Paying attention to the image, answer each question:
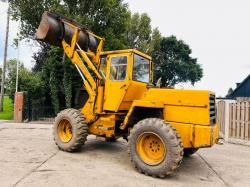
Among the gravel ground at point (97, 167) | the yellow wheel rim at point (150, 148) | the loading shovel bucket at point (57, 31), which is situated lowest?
the gravel ground at point (97, 167)

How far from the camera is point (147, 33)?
37312 mm

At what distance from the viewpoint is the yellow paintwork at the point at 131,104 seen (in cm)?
697

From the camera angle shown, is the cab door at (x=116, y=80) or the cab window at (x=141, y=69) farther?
the cab window at (x=141, y=69)

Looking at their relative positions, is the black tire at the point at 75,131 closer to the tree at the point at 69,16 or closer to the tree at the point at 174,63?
the tree at the point at 69,16

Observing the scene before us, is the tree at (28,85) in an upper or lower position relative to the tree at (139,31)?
lower

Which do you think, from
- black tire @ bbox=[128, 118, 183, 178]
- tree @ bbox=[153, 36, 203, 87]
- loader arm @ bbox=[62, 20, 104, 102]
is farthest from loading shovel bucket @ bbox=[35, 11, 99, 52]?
tree @ bbox=[153, 36, 203, 87]

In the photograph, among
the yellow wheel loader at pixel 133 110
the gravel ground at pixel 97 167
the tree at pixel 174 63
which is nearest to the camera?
the gravel ground at pixel 97 167

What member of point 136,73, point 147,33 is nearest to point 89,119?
point 136,73

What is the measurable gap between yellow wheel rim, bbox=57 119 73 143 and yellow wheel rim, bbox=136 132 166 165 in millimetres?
2713

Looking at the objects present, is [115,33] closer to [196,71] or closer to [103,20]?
[103,20]

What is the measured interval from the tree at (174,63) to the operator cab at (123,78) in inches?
1290

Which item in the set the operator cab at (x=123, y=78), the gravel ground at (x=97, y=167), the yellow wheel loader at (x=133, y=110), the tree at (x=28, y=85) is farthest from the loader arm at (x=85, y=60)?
the tree at (x=28, y=85)

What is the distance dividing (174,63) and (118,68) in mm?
34493

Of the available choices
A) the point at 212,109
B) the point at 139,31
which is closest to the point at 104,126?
the point at 212,109
